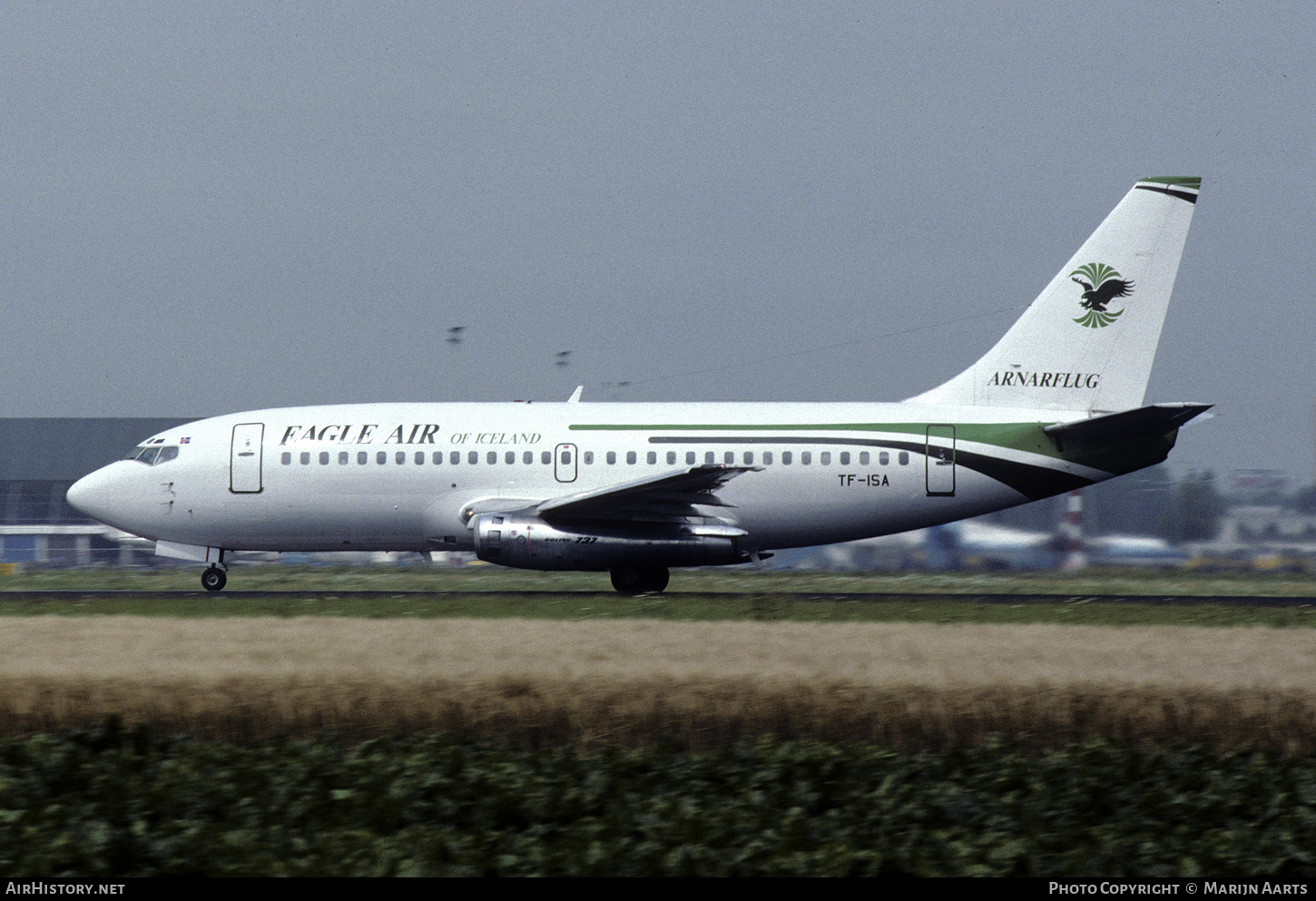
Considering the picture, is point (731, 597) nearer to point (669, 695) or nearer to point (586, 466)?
point (586, 466)

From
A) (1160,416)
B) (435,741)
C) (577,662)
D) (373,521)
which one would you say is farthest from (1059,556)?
(435,741)

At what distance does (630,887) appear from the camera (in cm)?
925

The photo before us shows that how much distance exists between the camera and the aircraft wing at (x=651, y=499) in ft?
95.7

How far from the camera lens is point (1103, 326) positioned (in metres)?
31.7

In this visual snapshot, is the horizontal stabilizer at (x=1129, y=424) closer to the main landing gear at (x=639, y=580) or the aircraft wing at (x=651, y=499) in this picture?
the aircraft wing at (x=651, y=499)

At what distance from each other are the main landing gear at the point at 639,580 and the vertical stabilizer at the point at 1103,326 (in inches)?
273

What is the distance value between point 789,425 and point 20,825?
2217 centimetres

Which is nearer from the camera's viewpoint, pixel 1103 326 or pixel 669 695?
pixel 669 695

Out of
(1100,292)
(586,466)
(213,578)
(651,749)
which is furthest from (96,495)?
(651,749)

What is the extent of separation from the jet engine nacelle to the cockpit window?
24.3 feet

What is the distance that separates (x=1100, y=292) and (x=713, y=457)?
914 centimetres

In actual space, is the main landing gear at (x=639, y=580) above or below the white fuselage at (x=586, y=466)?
below

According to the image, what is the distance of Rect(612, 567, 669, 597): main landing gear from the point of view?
31.2 metres

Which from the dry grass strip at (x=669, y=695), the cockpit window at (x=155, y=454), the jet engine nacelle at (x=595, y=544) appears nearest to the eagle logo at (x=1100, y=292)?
the jet engine nacelle at (x=595, y=544)
